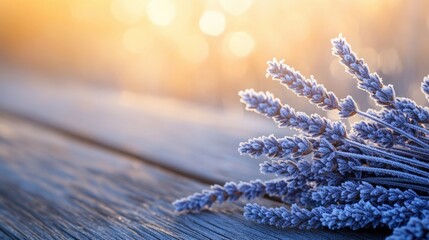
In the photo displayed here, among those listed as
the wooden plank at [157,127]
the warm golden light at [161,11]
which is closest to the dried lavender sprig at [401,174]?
the wooden plank at [157,127]

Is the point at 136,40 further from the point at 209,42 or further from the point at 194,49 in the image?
the point at 209,42

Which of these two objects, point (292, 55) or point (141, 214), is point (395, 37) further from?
point (141, 214)

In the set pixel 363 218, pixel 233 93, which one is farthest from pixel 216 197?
pixel 233 93

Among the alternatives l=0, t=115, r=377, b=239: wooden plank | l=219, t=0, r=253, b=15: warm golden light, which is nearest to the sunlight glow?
l=219, t=0, r=253, b=15: warm golden light

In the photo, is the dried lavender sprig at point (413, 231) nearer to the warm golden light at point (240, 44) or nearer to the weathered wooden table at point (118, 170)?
the weathered wooden table at point (118, 170)

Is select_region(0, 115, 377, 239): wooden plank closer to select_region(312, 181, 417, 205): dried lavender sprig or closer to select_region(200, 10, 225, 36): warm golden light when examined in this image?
select_region(312, 181, 417, 205): dried lavender sprig

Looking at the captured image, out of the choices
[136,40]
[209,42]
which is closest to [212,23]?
[209,42]
